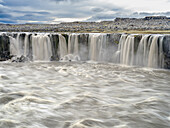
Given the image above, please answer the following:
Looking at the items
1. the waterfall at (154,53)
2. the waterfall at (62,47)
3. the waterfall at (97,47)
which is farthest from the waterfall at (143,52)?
the waterfall at (62,47)

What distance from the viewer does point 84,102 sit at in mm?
7895

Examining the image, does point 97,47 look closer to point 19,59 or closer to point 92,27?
point 19,59

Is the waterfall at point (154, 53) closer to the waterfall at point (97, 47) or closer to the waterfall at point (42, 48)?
the waterfall at point (97, 47)

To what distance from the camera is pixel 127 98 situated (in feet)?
27.9

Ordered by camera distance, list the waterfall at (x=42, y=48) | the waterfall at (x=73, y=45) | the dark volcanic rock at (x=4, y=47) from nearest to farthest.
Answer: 1. the waterfall at (x=42, y=48)
2. the dark volcanic rock at (x=4, y=47)
3. the waterfall at (x=73, y=45)

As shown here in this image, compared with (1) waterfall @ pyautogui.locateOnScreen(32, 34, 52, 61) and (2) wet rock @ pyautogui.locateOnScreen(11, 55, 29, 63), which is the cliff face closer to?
(1) waterfall @ pyautogui.locateOnScreen(32, 34, 52, 61)

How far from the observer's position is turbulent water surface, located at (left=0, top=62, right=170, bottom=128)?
6203mm

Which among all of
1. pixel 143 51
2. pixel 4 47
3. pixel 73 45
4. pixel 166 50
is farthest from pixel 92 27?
pixel 166 50

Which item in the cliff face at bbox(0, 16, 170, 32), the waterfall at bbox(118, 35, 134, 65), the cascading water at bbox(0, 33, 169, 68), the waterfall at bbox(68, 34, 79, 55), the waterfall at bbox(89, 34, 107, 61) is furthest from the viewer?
the cliff face at bbox(0, 16, 170, 32)

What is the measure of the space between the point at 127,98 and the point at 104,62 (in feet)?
35.2

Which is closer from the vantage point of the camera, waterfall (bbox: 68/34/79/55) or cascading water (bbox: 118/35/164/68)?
cascading water (bbox: 118/35/164/68)

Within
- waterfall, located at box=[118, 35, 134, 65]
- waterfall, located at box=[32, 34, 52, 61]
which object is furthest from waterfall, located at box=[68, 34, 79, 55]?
waterfall, located at box=[118, 35, 134, 65]

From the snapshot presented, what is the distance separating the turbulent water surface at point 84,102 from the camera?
20.4 feet

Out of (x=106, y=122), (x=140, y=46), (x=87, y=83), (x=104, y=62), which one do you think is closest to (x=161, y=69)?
(x=140, y=46)
